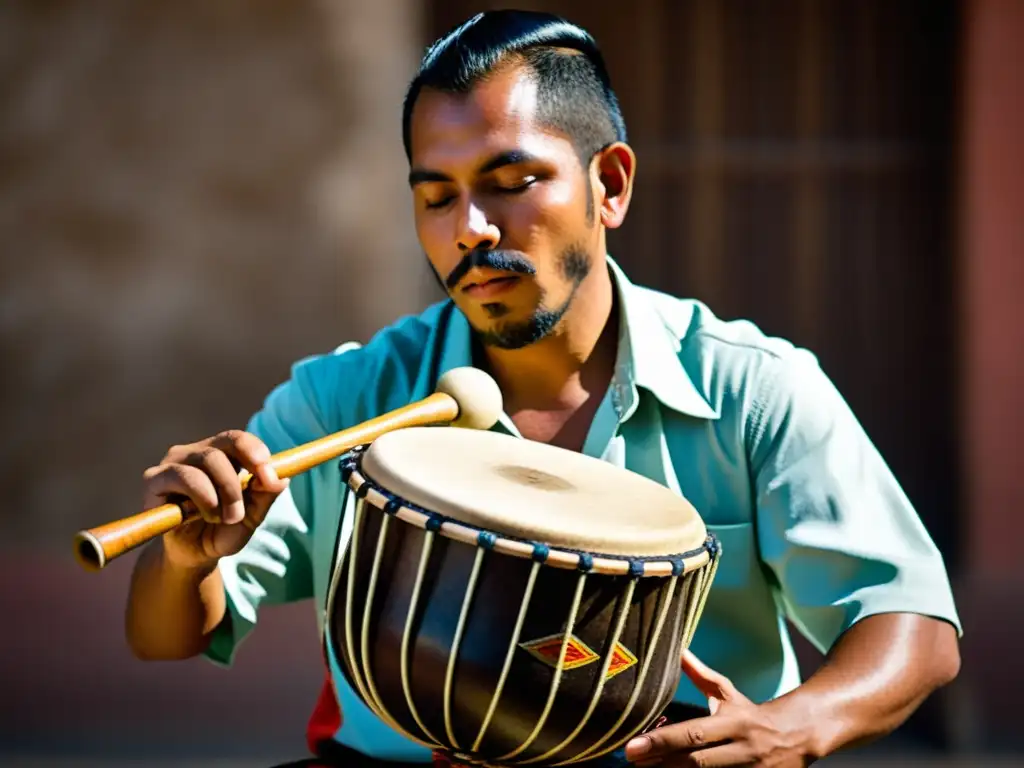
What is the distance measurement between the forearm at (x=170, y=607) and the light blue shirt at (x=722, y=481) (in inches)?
2.1

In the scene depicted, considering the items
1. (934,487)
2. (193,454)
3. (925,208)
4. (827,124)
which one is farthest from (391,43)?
(193,454)

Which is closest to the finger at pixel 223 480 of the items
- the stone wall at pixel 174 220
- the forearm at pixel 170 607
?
the forearm at pixel 170 607

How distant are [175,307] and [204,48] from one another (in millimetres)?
824

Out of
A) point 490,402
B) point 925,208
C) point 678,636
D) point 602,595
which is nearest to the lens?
point 602,595

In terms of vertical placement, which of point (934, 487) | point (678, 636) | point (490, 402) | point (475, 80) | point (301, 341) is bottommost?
point (934, 487)

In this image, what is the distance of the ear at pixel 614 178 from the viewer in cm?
279

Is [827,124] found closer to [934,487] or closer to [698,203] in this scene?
[698,203]

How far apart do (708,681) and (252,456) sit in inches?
27.5

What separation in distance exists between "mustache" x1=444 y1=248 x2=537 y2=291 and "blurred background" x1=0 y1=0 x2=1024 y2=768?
8.95 ft

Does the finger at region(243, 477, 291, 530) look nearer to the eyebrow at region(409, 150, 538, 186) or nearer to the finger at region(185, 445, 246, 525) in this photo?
the finger at region(185, 445, 246, 525)

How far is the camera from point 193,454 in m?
2.15

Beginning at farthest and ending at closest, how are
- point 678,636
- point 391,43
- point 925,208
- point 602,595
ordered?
point 925,208 < point 391,43 < point 678,636 < point 602,595

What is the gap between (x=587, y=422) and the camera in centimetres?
275

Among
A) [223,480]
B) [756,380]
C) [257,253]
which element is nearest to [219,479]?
[223,480]
